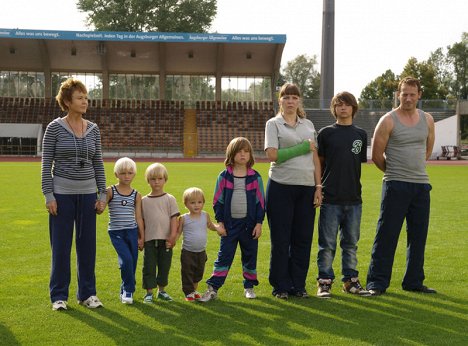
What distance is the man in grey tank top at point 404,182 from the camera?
6262 millimetres

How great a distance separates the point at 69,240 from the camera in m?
5.70

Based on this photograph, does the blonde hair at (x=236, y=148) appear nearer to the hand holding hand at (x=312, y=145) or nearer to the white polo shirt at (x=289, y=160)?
the white polo shirt at (x=289, y=160)

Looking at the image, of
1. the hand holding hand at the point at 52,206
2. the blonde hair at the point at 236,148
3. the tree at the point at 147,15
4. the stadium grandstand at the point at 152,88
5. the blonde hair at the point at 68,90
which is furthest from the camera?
the tree at the point at 147,15

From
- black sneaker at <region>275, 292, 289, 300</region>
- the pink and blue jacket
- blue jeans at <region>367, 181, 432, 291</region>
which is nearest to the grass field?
black sneaker at <region>275, 292, 289, 300</region>

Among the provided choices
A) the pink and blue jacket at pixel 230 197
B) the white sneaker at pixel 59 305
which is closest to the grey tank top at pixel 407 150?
the pink and blue jacket at pixel 230 197

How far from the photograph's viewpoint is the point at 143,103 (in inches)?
1918

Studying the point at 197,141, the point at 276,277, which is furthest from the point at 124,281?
the point at 197,141

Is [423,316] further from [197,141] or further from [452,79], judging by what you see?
A: [452,79]

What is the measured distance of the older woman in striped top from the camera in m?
5.54

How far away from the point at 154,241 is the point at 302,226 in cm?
140

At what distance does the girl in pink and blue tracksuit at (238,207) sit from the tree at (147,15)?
189 ft

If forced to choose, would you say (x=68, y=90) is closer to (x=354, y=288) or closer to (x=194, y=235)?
(x=194, y=235)

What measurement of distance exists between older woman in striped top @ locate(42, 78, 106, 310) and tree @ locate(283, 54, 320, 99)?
95.2 metres

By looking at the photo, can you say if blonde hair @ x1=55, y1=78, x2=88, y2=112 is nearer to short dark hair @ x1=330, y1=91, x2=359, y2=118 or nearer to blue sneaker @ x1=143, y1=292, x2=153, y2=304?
blue sneaker @ x1=143, y1=292, x2=153, y2=304
